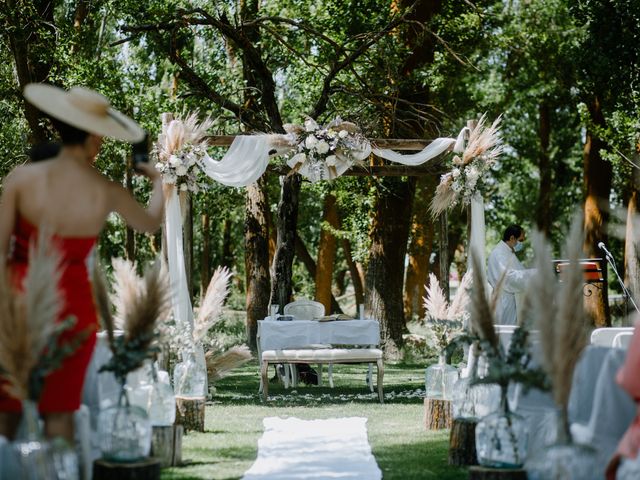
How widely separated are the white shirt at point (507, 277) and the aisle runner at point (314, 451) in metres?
2.51

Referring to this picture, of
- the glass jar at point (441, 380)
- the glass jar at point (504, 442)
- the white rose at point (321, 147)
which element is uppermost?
the white rose at point (321, 147)

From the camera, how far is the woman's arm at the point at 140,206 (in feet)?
15.7

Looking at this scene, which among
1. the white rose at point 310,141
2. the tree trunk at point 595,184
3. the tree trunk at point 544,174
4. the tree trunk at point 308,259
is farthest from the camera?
the tree trunk at point 308,259

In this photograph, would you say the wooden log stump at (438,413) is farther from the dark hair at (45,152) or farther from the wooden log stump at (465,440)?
the dark hair at (45,152)

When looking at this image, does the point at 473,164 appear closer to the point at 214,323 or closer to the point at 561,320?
the point at 214,323

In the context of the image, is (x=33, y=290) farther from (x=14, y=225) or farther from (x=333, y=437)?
(x=333, y=437)

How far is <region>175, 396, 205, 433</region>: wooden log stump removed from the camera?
823 cm

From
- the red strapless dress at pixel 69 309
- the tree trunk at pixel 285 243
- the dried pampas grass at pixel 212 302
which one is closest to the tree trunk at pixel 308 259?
the tree trunk at pixel 285 243

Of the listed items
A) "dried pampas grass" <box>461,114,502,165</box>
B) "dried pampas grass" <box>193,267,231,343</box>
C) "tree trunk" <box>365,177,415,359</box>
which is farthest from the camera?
Answer: "tree trunk" <box>365,177,415,359</box>

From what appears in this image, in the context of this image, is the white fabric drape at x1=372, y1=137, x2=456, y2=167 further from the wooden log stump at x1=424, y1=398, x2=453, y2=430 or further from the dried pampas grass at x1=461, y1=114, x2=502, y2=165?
the wooden log stump at x1=424, y1=398, x2=453, y2=430

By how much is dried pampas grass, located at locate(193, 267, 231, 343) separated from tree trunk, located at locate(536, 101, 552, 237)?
51.2ft

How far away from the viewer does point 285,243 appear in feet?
44.2

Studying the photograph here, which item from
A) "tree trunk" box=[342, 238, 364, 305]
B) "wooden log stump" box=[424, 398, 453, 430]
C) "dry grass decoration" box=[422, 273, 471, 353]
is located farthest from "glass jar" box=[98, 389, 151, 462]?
"tree trunk" box=[342, 238, 364, 305]

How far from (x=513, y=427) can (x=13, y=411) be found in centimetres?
253
